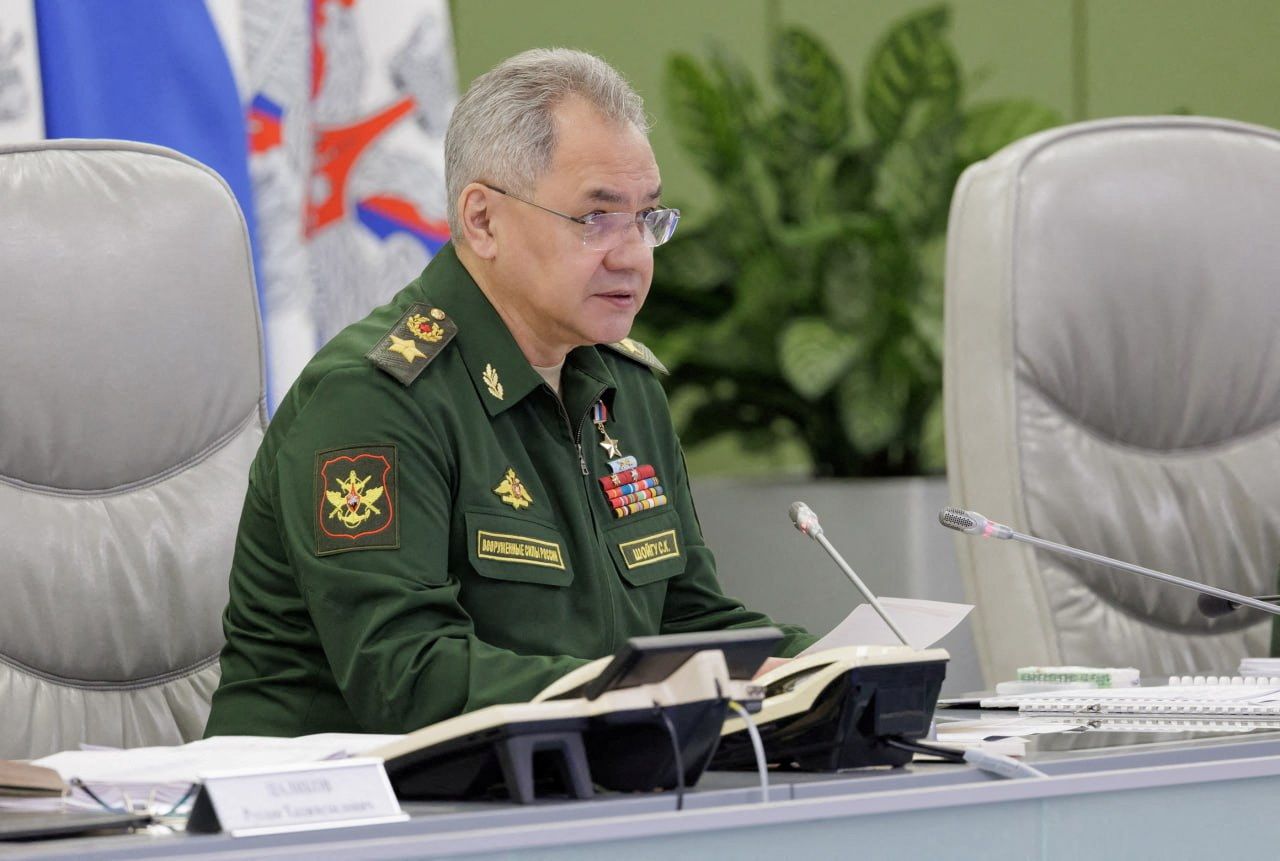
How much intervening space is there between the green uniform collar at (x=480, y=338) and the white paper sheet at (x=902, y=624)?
0.40 meters

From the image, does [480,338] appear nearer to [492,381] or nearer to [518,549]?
[492,381]

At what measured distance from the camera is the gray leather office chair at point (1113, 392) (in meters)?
2.26

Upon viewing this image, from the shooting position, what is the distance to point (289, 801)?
101cm

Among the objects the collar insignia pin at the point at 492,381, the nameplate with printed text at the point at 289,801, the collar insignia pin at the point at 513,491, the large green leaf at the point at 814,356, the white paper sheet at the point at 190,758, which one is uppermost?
the collar insignia pin at the point at 492,381

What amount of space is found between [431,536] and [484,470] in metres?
0.13

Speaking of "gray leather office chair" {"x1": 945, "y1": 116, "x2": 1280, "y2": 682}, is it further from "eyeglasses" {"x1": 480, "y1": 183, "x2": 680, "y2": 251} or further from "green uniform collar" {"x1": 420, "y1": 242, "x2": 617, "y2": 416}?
"green uniform collar" {"x1": 420, "y1": 242, "x2": 617, "y2": 416}

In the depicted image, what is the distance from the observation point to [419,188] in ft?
8.17

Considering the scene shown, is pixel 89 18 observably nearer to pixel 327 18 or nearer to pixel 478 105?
pixel 327 18

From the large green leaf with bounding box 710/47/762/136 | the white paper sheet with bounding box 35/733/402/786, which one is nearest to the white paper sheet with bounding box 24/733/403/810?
→ the white paper sheet with bounding box 35/733/402/786

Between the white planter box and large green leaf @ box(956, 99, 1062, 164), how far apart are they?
673 mm

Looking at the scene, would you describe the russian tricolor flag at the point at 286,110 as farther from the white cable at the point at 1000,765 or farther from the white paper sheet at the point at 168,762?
the white cable at the point at 1000,765

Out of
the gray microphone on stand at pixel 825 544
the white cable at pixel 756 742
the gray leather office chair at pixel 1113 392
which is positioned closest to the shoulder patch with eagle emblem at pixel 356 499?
the gray microphone on stand at pixel 825 544

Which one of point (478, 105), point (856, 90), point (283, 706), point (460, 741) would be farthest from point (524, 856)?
point (856, 90)

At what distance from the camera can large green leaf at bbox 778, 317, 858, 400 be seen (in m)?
3.33
